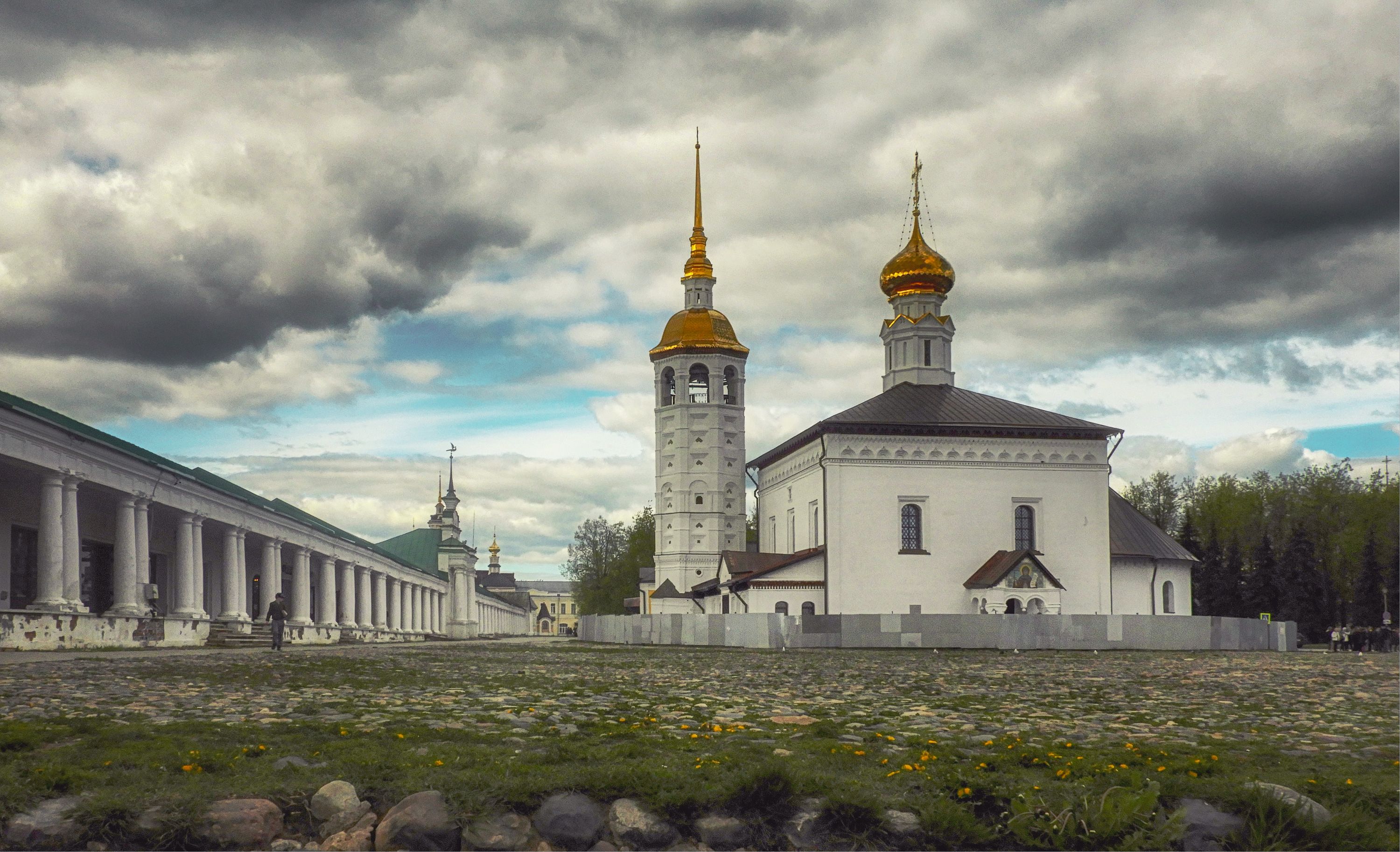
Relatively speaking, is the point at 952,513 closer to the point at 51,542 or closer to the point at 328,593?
the point at 328,593

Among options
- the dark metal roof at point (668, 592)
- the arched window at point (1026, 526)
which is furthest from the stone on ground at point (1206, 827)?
the dark metal roof at point (668, 592)

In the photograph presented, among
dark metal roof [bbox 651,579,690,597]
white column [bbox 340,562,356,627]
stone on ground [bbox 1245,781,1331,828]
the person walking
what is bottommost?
dark metal roof [bbox 651,579,690,597]

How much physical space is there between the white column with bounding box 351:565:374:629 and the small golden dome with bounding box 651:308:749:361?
73.0 feet

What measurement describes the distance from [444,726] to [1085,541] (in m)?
46.8

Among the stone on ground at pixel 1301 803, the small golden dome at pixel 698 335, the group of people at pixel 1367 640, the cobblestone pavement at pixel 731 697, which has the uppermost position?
the small golden dome at pixel 698 335

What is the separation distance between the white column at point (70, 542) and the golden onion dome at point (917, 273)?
42.4 meters

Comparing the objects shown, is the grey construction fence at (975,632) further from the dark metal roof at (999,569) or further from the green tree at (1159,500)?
the green tree at (1159,500)

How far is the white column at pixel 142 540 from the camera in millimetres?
32844

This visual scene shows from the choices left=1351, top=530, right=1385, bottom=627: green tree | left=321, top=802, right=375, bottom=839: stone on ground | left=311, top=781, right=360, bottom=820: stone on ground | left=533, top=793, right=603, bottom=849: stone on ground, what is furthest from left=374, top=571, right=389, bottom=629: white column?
left=533, top=793, right=603, bottom=849: stone on ground

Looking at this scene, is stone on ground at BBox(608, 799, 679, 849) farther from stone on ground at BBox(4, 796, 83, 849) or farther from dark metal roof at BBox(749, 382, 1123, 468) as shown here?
dark metal roof at BBox(749, 382, 1123, 468)

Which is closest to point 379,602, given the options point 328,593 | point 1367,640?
point 328,593

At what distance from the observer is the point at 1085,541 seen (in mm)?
51250

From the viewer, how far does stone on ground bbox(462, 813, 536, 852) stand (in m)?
5.33

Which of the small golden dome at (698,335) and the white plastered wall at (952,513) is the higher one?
the small golden dome at (698,335)
